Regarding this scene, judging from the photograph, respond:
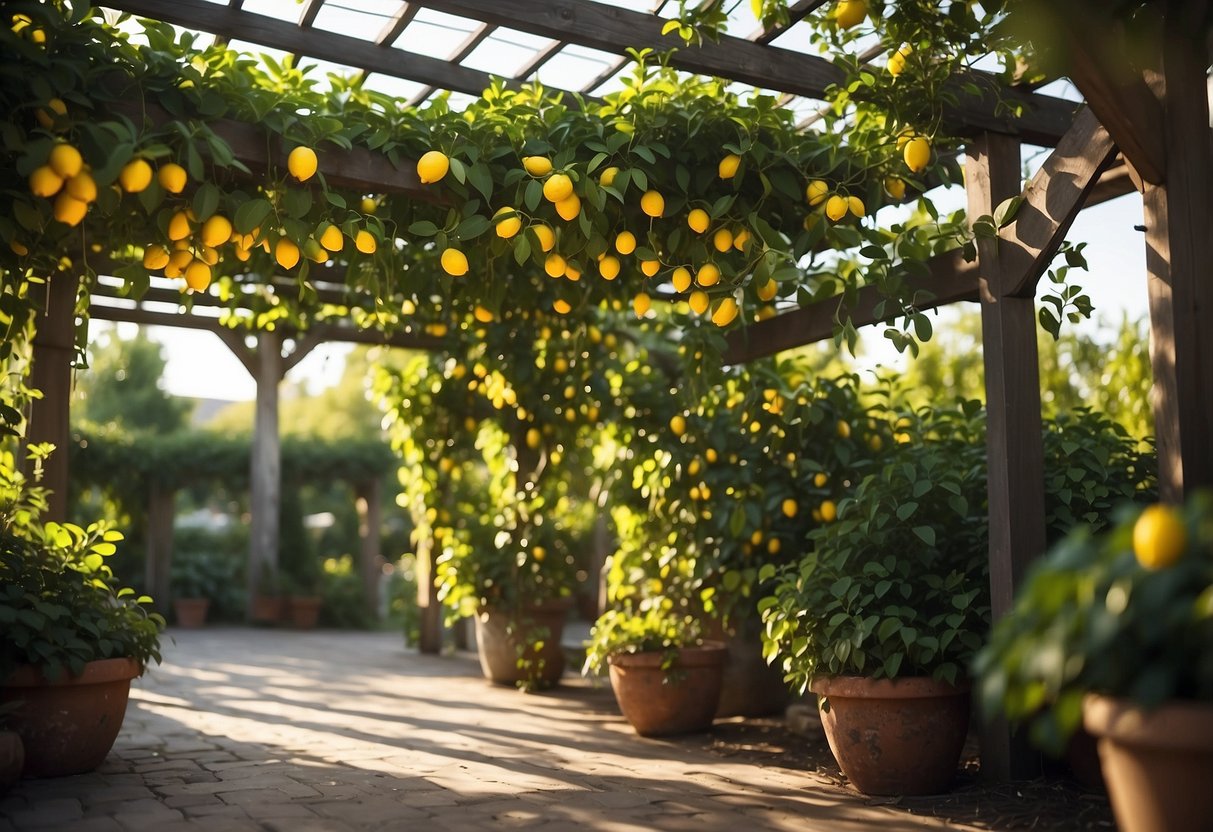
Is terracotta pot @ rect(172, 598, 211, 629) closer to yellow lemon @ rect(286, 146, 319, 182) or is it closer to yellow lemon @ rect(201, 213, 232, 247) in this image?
yellow lemon @ rect(201, 213, 232, 247)

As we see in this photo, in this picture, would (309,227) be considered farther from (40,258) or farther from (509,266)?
Result: (509,266)

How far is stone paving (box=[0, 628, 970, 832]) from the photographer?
2.93 metres

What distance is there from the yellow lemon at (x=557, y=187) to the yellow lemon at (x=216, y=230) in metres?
0.94

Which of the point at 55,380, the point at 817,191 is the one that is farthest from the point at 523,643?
the point at 817,191

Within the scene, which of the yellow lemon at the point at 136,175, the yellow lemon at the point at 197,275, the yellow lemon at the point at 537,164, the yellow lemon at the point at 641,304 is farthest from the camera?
the yellow lemon at the point at 641,304

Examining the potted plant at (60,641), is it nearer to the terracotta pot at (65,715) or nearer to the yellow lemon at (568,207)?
the terracotta pot at (65,715)

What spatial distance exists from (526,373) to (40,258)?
2.92 meters

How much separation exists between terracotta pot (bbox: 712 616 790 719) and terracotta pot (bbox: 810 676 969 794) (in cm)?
186

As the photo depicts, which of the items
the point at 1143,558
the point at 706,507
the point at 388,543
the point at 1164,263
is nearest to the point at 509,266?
the point at 706,507

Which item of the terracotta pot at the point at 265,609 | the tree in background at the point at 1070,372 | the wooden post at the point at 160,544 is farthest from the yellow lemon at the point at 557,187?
the wooden post at the point at 160,544

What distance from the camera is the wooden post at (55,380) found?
444 centimetres

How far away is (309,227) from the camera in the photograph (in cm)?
325

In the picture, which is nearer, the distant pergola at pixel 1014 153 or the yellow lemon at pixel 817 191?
the distant pergola at pixel 1014 153

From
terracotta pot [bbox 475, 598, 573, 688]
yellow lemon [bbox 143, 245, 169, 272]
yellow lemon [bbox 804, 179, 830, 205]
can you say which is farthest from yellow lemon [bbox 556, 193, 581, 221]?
terracotta pot [bbox 475, 598, 573, 688]
